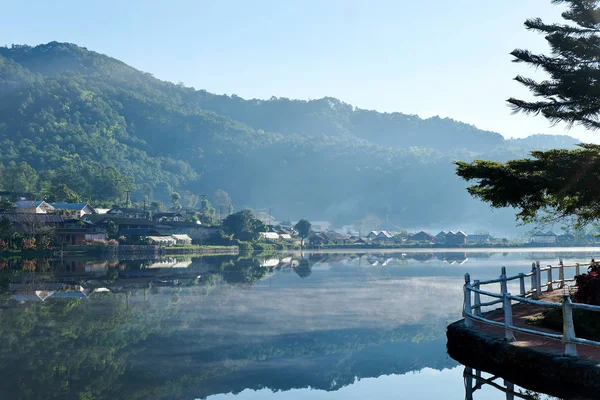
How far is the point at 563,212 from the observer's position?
22.0 metres

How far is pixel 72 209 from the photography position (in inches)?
4596

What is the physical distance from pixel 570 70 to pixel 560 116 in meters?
1.31

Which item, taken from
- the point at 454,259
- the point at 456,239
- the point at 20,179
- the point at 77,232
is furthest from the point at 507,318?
the point at 20,179

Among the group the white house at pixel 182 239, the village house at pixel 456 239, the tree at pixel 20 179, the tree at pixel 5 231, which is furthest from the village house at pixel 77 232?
the village house at pixel 456 239

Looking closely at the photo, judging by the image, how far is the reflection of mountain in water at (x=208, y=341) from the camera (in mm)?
15055

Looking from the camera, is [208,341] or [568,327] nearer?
[568,327]

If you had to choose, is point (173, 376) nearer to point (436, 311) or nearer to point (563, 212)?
point (563, 212)

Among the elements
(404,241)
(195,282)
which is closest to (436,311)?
(195,282)

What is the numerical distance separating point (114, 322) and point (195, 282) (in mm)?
19446

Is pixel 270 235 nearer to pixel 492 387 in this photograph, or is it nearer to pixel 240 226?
pixel 240 226

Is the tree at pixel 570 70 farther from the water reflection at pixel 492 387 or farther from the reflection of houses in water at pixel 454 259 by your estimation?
the reflection of houses in water at pixel 454 259

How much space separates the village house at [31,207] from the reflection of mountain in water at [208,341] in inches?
2687

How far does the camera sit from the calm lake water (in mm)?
14586

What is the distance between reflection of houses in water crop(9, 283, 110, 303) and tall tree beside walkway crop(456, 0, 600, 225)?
71.4 ft
